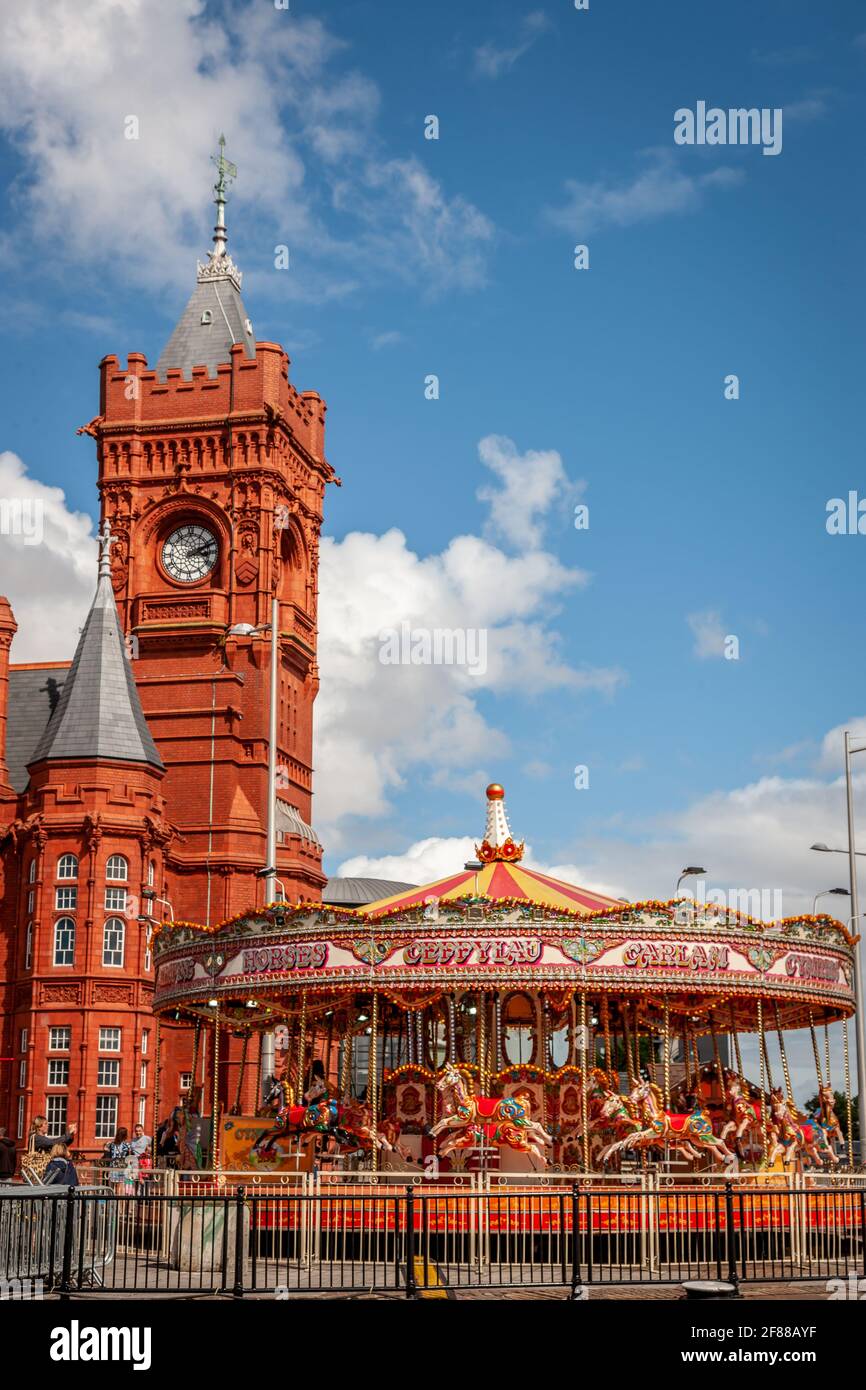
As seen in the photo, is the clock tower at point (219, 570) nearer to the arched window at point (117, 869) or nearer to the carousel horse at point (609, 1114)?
the arched window at point (117, 869)

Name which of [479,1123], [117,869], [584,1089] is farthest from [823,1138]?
[117,869]

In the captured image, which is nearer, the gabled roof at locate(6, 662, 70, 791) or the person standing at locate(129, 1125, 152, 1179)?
the person standing at locate(129, 1125, 152, 1179)

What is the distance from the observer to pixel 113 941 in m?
49.3

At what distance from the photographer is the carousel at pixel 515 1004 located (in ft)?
76.7

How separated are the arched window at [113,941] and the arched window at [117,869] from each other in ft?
4.29

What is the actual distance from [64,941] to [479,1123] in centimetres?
2885

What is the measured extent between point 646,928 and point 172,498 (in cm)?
4305

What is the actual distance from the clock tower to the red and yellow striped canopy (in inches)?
1120

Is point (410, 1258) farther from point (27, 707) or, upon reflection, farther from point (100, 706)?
point (27, 707)

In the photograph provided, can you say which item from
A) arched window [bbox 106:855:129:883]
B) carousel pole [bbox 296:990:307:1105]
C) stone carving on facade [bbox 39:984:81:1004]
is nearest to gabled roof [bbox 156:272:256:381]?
arched window [bbox 106:855:129:883]

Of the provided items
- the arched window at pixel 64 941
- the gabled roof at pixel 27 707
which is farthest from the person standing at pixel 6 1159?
the gabled roof at pixel 27 707

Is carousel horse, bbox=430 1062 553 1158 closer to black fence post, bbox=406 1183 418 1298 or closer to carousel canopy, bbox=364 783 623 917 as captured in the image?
carousel canopy, bbox=364 783 623 917

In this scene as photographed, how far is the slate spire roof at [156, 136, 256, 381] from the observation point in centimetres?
6638
